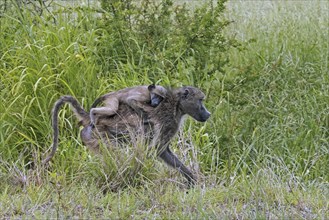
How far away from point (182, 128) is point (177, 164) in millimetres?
1044

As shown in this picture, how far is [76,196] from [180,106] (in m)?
1.41

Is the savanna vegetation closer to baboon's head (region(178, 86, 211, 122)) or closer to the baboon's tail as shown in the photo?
the baboon's tail

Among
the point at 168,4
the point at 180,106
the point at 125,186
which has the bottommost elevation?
the point at 125,186

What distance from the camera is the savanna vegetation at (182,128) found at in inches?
205

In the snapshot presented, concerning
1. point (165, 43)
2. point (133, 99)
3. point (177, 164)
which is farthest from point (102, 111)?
point (165, 43)

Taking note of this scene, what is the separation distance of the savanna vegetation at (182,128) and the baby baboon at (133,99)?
34cm

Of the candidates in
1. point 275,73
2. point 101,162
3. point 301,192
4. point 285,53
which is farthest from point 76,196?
point 285,53

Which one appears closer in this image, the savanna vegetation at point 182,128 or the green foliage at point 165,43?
the savanna vegetation at point 182,128

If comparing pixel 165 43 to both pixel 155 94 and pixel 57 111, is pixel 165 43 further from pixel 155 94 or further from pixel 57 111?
pixel 57 111

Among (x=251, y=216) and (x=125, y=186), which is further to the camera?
(x=125, y=186)

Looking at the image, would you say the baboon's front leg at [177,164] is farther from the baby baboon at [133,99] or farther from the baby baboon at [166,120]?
the baby baboon at [133,99]

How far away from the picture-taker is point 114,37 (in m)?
8.07

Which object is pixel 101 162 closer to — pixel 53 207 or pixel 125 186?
pixel 125 186

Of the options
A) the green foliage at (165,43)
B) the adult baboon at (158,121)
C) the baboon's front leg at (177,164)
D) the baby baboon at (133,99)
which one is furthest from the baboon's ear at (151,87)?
the green foliage at (165,43)
